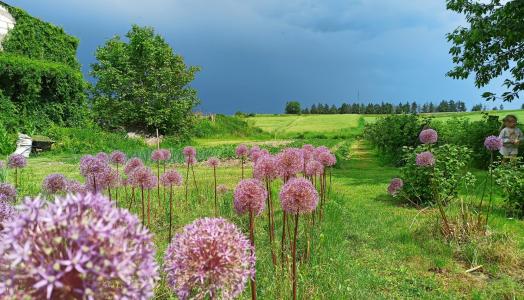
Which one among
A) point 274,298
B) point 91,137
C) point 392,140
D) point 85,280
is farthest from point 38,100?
point 85,280

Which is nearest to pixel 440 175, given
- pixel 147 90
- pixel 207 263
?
pixel 207 263

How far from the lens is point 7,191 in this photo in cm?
372

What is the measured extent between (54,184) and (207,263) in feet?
9.76

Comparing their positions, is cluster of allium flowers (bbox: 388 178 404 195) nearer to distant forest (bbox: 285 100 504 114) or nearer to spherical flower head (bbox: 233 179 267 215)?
spherical flower head (bbox: 233 179 267 215)

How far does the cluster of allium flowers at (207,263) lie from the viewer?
176cm

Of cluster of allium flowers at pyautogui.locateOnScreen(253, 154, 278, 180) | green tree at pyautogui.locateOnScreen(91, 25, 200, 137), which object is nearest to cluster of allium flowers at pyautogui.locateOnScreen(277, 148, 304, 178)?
cluster of allium flowers at pyautogui.locateOnScreen(253, 154, 278, 180)

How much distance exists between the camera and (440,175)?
27.1 feet

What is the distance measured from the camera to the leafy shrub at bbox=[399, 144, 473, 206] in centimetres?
797

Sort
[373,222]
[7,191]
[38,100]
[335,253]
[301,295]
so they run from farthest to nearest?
[38,100], [373,222], [335,253], [301,295], [7,191]

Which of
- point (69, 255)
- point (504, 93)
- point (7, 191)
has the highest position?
point (504, 93)

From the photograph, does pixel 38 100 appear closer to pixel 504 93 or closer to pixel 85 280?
pixel 504 93

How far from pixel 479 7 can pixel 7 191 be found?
19.5 m

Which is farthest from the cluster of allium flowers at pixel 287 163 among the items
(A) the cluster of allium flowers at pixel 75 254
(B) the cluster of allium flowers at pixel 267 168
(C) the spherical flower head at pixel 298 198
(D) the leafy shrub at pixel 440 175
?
(D) the leafy shrub at pixel 440 175

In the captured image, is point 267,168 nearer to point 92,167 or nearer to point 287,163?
point 287,163
